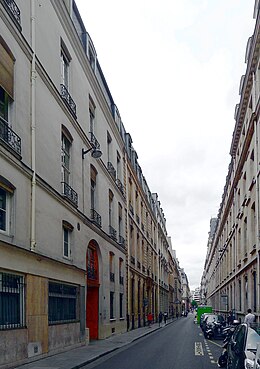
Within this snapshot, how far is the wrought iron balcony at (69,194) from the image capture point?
22844 mm

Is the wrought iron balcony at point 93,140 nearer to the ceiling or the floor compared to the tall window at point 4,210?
nearer to the ceiling

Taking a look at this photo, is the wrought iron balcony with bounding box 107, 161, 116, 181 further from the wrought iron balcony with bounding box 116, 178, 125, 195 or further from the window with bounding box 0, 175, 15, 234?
the window with bounding box 0, 175, 15, 234

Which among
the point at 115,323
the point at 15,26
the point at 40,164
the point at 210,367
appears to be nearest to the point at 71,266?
the point at 40,164

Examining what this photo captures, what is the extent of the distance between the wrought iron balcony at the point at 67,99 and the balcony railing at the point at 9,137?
6225 mm

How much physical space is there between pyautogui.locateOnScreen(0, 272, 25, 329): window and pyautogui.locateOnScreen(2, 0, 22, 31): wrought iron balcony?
733 cm

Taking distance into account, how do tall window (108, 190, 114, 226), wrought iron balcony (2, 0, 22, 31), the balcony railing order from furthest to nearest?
tall window (108, 190, 114, 226) → wrought iron balcony (2, 0, 22, 31) → the balcony railing

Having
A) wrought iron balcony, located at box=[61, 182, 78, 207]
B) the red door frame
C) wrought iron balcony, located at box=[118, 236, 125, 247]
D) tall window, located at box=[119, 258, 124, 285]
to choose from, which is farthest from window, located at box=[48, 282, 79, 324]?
wrought iron balcony, located at box=[118, 236, 125, 247]

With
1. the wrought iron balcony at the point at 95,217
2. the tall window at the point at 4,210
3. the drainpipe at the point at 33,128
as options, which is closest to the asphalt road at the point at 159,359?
the drainpipe at the point at 33,128

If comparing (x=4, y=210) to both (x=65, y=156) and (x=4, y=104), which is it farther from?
(x=65, y=156)

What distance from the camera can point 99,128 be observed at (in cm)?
3225

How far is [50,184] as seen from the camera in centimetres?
2081

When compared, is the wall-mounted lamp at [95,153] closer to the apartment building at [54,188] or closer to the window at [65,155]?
the apartment building at [54,188]

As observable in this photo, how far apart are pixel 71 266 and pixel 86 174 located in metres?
5.67

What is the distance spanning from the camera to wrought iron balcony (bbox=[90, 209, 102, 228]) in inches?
1134
